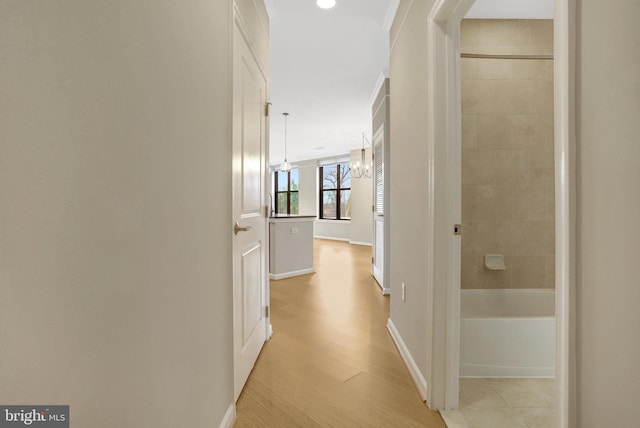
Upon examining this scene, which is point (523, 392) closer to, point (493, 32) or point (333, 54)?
point (493, 32)

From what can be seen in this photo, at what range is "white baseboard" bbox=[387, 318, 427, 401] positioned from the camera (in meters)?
1.64

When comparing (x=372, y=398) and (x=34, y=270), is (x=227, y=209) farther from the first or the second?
(x=372, y=398)

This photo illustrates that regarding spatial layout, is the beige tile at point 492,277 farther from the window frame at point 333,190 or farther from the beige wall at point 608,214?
the window frame at point 333,190

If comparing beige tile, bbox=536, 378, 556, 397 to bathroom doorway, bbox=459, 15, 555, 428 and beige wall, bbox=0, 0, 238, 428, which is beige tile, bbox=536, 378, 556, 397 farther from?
beige wall, bbox=0, 0, 238, 428

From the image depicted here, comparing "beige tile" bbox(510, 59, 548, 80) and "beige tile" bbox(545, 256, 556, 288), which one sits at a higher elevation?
"beige tile" bbox(510, 59, 548, 80)

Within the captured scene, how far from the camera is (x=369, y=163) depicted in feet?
24.4

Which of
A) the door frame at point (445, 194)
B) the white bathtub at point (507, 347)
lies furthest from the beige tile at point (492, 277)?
the door frame at point (445, 194)

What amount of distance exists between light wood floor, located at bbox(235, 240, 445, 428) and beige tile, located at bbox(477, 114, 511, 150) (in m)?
1.90

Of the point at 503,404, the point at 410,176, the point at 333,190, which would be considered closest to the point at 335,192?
the point at 333,190

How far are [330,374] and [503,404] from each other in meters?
0.99

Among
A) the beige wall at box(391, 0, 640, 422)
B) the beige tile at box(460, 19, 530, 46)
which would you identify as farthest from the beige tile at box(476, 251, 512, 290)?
the beige wall at box(391, 0, 640, 422)

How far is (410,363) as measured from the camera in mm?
1885

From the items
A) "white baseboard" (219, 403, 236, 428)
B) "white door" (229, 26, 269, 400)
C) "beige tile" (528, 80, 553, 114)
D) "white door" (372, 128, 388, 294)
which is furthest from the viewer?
"white door" (372, 128, 388, 294)

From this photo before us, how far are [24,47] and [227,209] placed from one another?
104 cm
